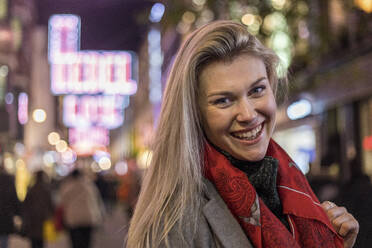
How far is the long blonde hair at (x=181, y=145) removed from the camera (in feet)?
5.85

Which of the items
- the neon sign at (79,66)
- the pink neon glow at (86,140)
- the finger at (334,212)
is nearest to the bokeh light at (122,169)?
the neon sign at (79,66)

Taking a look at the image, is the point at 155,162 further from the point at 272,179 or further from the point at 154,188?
the point at 272,179

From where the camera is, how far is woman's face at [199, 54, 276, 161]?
1.87m

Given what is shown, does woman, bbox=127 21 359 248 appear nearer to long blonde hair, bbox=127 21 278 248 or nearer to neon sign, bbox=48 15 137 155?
long blonde hair, bbox=127 21 278 248

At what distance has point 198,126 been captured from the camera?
6.27 feet

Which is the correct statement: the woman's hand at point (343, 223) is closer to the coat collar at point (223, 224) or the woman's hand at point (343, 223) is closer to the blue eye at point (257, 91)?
the coat collar at point (223, 224)

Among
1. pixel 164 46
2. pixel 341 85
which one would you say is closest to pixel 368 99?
pixel 341 85

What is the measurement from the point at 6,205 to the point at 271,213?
5.42 metres

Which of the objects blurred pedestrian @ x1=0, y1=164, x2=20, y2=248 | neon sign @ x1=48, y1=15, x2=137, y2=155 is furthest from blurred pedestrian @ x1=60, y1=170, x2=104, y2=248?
neon sign @ x1=48, y1=15, x2=137, y2=155

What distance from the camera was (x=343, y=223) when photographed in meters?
2.00

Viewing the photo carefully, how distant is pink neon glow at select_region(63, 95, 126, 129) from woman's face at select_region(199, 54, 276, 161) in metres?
38.6

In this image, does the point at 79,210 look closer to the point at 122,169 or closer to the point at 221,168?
the point at 221,168

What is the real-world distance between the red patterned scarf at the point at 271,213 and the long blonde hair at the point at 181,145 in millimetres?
74

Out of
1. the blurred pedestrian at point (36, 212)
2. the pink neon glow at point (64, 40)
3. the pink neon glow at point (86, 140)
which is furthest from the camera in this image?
the pink neon glow at point (86, 140)
